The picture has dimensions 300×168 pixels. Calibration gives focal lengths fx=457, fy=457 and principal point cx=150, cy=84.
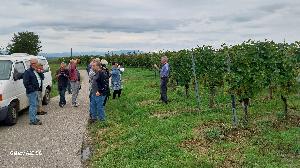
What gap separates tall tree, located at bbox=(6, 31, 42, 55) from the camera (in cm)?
8775

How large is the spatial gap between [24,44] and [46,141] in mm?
80786

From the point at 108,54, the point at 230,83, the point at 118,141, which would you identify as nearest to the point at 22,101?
the point at 118,141

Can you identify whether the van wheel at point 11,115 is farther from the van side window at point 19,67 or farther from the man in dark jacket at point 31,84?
the van side window at point 19,67

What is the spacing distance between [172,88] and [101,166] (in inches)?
585

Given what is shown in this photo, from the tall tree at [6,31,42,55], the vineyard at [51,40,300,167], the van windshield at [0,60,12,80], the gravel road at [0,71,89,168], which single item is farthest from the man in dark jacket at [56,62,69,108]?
the tall tree at [6,31,42,55]

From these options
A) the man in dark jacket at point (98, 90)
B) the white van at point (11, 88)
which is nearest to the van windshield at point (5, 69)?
the white van at point (11, 88)

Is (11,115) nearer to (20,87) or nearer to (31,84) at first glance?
(31,84)

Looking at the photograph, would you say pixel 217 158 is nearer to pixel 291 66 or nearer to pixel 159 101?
pixel 291 66

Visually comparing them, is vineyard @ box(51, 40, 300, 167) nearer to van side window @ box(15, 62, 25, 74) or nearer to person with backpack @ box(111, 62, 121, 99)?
person with backpack @ box(111, 62, 121, 99)

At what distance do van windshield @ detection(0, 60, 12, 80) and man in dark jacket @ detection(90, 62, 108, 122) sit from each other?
256 cm

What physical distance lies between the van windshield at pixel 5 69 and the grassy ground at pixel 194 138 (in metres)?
3.01

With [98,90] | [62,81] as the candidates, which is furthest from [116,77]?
[98,90]

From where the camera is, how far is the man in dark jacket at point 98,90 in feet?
44.9

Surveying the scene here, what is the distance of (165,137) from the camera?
10992mm
